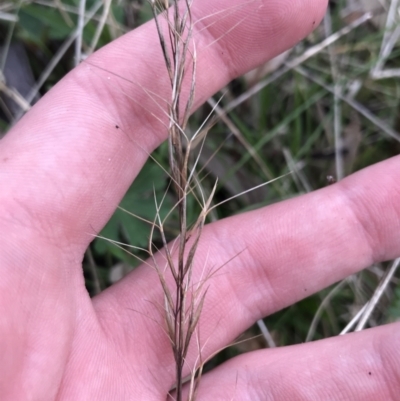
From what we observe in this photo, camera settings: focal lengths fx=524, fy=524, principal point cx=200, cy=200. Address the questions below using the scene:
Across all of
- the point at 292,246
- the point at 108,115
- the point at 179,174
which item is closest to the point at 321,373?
the point at 292,246

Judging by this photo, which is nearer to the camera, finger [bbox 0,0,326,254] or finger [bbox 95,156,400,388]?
finger [bbox 0,0,326,254]

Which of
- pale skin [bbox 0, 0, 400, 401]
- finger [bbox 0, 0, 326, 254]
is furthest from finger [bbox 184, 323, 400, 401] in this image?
finger [bbox 0, 0, 326, 254]

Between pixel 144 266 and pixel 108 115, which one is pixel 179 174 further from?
pixel 144 266

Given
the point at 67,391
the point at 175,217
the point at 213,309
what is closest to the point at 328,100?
the point at 175,217

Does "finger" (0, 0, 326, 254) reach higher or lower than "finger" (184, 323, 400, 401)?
higher

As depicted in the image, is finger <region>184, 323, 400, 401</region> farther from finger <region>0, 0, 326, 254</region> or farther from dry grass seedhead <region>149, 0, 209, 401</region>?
finger <region>0, 0, 326, 254</region>

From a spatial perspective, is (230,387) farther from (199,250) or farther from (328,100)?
(328,100)
